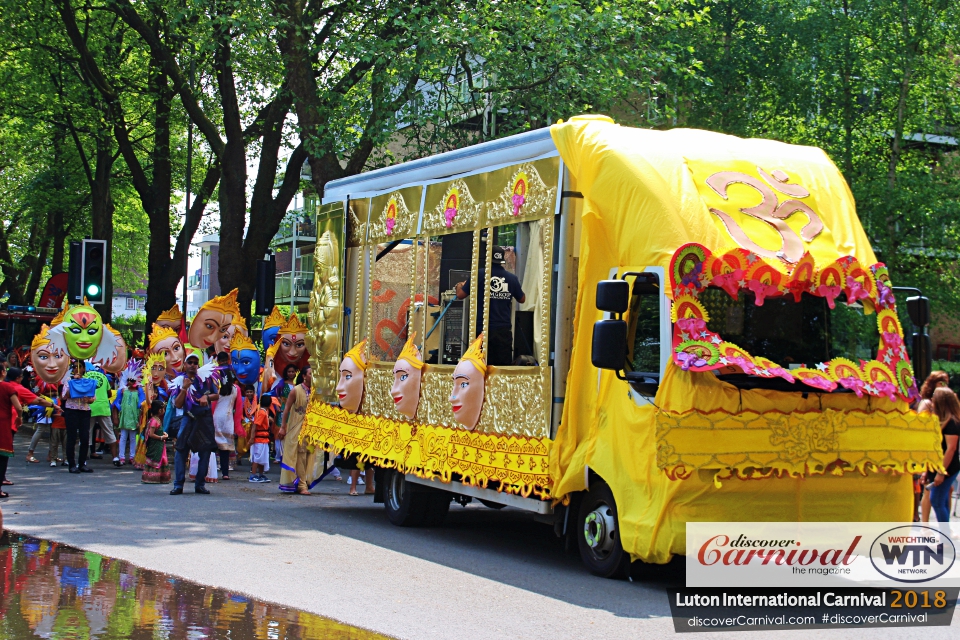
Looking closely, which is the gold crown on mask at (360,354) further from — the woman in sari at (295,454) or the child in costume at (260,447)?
the child in costume at (260,447)

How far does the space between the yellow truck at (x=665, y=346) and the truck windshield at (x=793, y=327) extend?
0.02 meters

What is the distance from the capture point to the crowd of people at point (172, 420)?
15.0 m

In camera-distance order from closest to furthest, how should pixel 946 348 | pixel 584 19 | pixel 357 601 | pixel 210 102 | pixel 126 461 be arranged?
1. pixel 357 601
2. pixel 584 19
3. pixel 126 461
4. pixel 210 102
5. pixel 946 348

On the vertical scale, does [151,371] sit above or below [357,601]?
above

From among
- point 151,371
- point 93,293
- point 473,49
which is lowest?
point 151,371

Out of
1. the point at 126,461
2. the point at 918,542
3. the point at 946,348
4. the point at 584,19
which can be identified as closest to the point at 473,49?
the point at 584,19

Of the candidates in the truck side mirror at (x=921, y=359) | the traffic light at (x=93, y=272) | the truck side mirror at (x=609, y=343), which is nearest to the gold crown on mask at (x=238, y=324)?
the traffic light at (x=93, y=272)

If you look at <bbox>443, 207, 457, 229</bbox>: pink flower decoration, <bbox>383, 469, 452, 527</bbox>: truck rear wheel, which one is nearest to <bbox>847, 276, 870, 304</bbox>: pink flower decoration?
<bbox>443, 207, 457, 229</bbox>: pink flower decoration

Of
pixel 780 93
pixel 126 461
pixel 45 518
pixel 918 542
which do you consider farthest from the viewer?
pixel 780 93

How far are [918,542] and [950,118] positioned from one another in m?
19.2

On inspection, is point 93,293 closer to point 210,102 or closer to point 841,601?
point 210,102

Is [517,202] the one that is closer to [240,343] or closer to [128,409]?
[240,343]

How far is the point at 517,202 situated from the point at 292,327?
397 inches

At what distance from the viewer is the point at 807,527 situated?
8.51 metres
